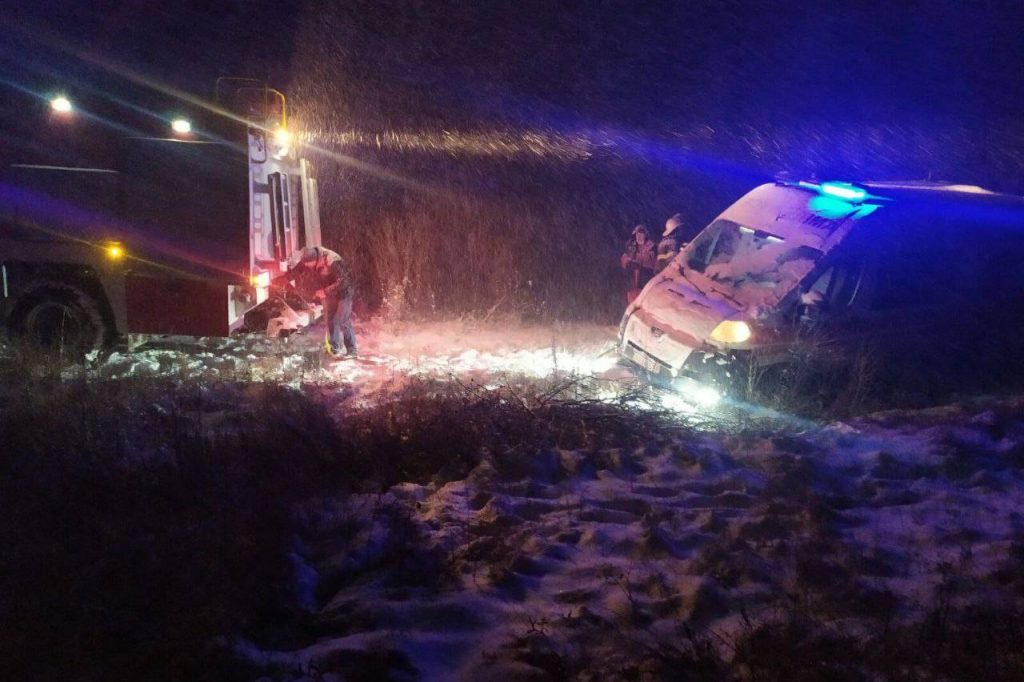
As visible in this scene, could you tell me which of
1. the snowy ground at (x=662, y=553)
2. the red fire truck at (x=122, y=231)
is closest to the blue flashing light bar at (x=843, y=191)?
the snowy ground at (x=662, y=553)

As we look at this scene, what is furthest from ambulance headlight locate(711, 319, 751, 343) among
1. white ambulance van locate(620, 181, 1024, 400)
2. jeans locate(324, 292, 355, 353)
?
jeans locate(324, 292, 355, 353)

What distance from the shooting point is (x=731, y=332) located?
23.4 ft

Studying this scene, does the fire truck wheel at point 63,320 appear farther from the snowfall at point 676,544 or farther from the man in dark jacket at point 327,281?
the snowfall at point 676,544

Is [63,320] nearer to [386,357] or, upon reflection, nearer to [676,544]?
[386,357]

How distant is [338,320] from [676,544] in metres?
5.29

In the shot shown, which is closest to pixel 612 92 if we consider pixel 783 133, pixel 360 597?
pixel 783 133

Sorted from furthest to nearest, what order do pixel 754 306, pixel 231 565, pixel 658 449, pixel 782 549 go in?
1. pixel 754 306
2. pixel 658 449
3. pixel 782 549
4. pixel 231 565

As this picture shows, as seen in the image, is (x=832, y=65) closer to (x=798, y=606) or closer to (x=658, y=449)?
(x=658, y=449)

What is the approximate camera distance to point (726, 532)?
449cm

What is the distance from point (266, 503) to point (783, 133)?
1100 cm

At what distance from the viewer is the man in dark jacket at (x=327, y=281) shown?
28.2 ft

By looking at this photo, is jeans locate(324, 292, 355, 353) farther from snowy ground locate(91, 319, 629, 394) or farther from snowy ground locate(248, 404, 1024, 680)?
snowy ground locate(248, 404, 1024, 680)

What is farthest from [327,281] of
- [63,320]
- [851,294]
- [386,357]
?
[851,294]

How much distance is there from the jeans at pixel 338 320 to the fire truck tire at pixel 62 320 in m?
2.06
